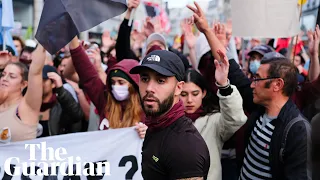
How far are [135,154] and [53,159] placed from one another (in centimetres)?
69

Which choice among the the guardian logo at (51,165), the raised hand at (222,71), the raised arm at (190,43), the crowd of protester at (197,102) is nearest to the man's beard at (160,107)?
the crowd of protester at (197,102)

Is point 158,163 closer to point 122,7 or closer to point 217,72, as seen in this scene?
point 217,72

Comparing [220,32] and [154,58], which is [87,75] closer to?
[220,32]

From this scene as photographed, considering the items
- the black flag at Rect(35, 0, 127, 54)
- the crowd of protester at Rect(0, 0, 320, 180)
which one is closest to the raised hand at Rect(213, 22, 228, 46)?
the crowd of protester at Rect(0, 0, 320, 180)

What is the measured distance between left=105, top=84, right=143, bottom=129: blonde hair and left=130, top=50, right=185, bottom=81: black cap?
1.54 meters

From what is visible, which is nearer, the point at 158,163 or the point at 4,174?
the point at 158,163

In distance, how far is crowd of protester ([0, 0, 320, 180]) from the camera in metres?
2.30

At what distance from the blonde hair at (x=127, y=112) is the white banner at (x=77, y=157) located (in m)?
0.09

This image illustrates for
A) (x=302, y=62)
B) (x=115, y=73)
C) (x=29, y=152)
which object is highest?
(x=115, y=73)

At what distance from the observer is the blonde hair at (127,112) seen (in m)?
3.81

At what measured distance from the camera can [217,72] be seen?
3074 millimetres

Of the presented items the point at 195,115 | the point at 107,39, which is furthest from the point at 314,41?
the point at 107,39

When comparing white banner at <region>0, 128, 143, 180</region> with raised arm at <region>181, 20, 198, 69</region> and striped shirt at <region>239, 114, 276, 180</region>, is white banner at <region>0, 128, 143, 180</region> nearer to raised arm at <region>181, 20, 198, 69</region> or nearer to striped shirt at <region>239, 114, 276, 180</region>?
striped shirt at <region>239, 114, 276, 180</region>

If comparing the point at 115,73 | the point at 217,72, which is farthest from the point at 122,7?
the point at 217,72
